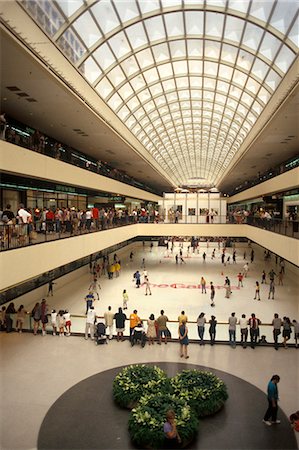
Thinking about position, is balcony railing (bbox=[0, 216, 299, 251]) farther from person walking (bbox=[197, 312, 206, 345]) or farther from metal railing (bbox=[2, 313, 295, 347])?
person walking (bbox=[197, 312, 206, 345])

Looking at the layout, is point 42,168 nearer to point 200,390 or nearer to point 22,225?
point 22,225

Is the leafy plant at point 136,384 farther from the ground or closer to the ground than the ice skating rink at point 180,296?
farther from the ground

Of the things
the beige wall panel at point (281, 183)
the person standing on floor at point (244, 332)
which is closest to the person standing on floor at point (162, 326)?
the person standing on floor at point (244, 332)

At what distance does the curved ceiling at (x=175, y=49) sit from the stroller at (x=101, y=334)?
12.7m

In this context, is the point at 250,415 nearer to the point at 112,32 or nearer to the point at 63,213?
the point at 63,213

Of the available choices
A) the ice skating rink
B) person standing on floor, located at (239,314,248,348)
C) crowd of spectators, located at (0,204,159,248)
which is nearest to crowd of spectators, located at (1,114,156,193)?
crowd of spectators, located at (0,204,159,248)

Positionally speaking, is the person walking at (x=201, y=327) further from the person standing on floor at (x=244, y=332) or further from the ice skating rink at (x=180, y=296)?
the person standing on floor at (x=244, y=332)

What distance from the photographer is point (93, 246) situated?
24.7 meters

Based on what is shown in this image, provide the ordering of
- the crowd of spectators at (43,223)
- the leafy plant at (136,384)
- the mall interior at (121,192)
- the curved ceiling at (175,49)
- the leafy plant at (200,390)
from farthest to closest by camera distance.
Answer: the curved ceiling at (175,49), the crowd of spectators at (43,223), the mall interior at (121,192), the leafy plant at (136,384), the leafy plant at (200,390)

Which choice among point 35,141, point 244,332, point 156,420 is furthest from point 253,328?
point 35,141

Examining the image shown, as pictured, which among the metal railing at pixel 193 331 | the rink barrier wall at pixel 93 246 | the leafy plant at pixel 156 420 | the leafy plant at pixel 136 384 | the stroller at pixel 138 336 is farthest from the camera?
the metal railing at pixel 193 331

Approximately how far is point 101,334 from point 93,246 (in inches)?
359

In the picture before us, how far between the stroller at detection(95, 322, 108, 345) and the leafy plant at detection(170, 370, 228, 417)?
476 cm

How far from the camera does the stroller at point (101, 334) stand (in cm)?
1617
